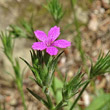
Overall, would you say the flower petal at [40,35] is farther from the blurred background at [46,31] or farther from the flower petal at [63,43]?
the blurred background at [46,31]

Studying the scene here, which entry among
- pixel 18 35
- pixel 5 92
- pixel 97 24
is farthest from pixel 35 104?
pixel 97 24

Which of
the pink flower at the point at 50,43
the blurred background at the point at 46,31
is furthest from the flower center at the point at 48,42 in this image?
the blurred background at the point at 46,31

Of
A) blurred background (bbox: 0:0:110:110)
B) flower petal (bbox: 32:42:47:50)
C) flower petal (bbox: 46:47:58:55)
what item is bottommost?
blurred background (bbox: 0:0:110:110)

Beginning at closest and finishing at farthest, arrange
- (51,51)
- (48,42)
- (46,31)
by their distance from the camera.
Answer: (51,51) < (48,42) < (46,31)

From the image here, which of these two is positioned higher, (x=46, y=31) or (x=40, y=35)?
(x=40, y=35)

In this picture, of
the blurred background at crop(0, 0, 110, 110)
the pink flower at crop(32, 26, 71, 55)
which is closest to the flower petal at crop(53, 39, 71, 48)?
the pink flower at crop(32, 26, 71, 55)

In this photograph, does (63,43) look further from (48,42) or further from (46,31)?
(46,31)

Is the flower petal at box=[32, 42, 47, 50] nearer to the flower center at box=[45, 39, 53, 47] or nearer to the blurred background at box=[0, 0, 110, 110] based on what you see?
the flower center at box=[45, 39, 53, 47]

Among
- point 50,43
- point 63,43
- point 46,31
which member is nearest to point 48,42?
point 50,43

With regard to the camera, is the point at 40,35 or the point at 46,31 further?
the point at 46,31

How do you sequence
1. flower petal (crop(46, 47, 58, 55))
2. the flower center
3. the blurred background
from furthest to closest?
1. the blurred background
2. the flower center
3. flower petal (crop(46, 47, 58, 55))

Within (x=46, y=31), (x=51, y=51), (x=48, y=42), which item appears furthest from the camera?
(x=46, y=31)

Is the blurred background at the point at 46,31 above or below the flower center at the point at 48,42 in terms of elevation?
below
